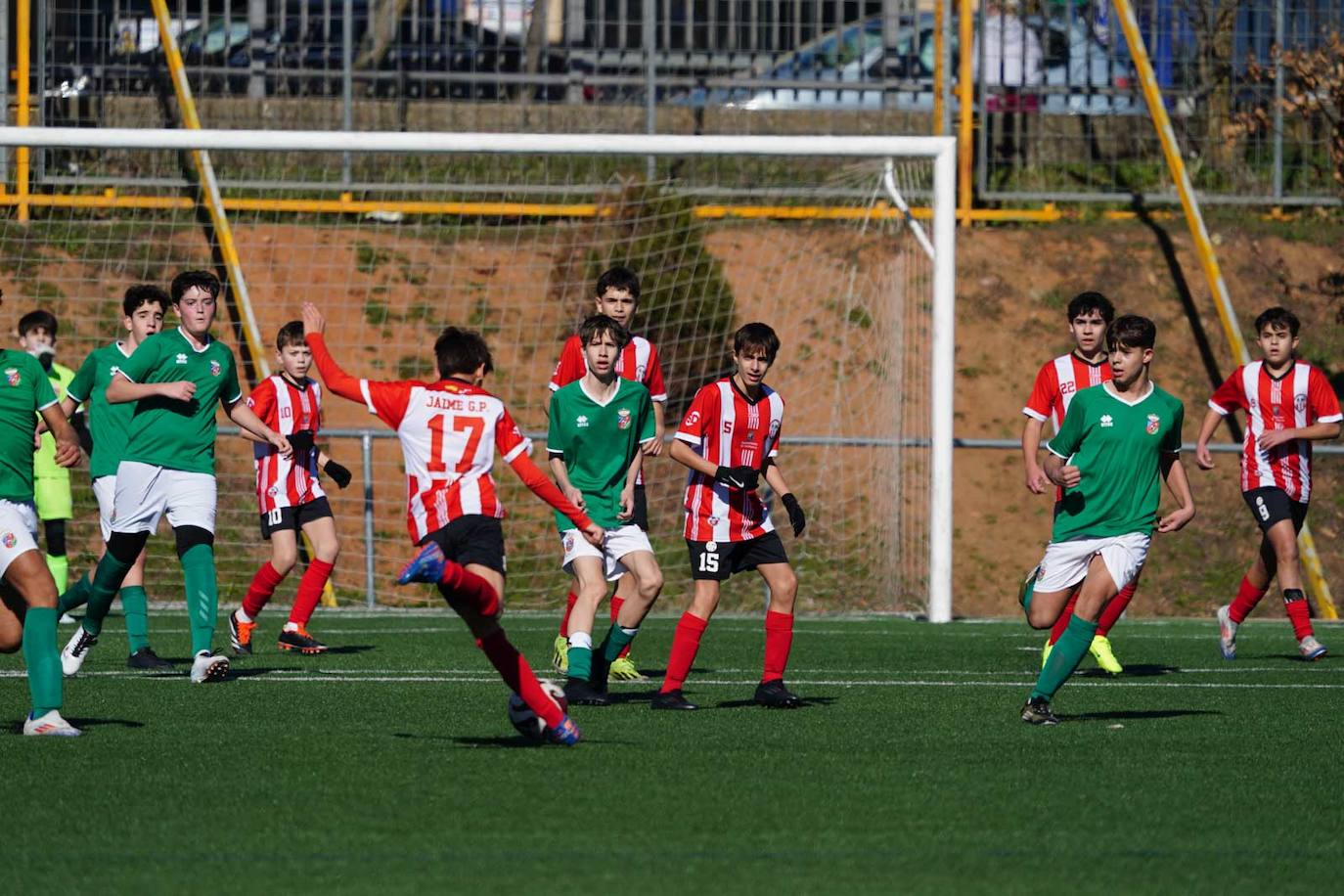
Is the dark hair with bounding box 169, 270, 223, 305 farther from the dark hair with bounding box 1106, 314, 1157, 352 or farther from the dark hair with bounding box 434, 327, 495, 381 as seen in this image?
the dark hair with bounding box 1106, 314, 1157, 352

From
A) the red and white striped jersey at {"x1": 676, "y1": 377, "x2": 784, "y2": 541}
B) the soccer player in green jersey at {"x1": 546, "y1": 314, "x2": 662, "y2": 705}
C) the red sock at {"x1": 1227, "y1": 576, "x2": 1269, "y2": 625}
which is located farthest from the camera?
the red sock at {"x1": 1227, "y1": 576, "x2": 1269, "y2": 625}

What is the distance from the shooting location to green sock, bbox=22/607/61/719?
7.06 metres

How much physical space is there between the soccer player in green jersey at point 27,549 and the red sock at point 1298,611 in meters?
7.16

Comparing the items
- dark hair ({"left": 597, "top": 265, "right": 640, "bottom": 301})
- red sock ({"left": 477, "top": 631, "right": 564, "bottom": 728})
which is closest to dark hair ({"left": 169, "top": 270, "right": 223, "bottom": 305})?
dark hair ({"left": 597, "top": 265, "right": 640, "bottom": 301})

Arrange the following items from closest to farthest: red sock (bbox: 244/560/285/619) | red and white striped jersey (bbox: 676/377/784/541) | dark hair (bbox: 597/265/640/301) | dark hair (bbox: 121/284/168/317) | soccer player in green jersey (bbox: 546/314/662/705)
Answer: red and white striped jersey (bbox: 676/377/784/541)
soccer player in green jersey (bbox: 546/314/662/705)
dark hair (bbox: 597/265/640/301)
dark hair (bbox: 121/284/168/317)
red sock (bbox: 244/560/285/619)

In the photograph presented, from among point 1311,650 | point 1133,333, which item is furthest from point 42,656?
point 1311,650

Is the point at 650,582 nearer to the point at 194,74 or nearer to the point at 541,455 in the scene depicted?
the point at 541,455

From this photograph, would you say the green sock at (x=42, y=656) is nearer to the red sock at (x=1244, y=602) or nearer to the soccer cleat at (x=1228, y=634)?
the soccer cleat at (x=1228, y=634)

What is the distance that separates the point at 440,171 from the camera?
720 inches

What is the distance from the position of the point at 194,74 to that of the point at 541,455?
580 centimetres

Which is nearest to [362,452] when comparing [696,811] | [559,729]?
[559,729]

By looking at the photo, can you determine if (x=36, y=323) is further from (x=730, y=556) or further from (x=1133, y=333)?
(x=1133, y=333)

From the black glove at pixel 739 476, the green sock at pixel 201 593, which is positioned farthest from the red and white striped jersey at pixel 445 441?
the green sock at pixel 201 593

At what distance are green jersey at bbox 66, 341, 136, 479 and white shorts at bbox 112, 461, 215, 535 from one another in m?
0.59
